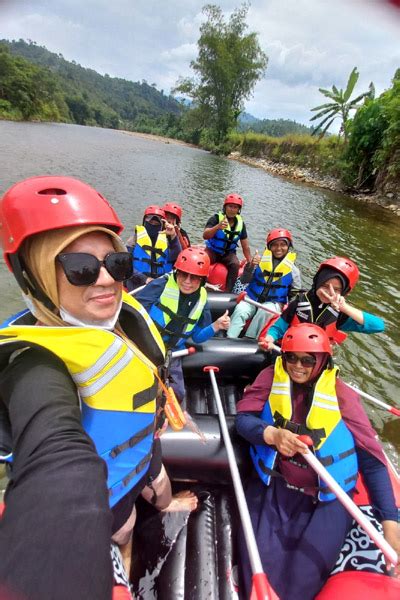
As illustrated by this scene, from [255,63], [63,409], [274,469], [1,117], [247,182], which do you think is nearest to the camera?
[63,409]

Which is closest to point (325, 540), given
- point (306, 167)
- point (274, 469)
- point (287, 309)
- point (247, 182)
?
point (274, 469)

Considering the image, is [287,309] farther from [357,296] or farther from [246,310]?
[357,296]

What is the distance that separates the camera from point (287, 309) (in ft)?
12.3

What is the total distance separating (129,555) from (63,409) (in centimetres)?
147

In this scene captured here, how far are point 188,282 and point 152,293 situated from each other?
0.45m

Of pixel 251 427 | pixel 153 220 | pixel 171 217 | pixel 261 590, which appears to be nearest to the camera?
pixel 261 590

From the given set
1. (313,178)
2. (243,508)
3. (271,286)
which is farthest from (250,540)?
(313,178)

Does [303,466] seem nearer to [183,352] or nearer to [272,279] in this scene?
[183,352]

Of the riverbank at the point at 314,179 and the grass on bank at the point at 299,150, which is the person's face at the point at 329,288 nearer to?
the riverbank at the point at 314,179

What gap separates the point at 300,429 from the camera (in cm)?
212

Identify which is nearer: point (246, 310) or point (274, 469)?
point (274, 469)

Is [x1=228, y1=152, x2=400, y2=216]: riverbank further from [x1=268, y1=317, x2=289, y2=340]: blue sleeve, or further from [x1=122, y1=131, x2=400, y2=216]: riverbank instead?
[x1=268, y1=317, x2=289, y2=340]: blue sleeve

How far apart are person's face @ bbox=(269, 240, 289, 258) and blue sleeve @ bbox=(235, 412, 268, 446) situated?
2.92m

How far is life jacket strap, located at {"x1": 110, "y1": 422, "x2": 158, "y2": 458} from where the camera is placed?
1.37 m
